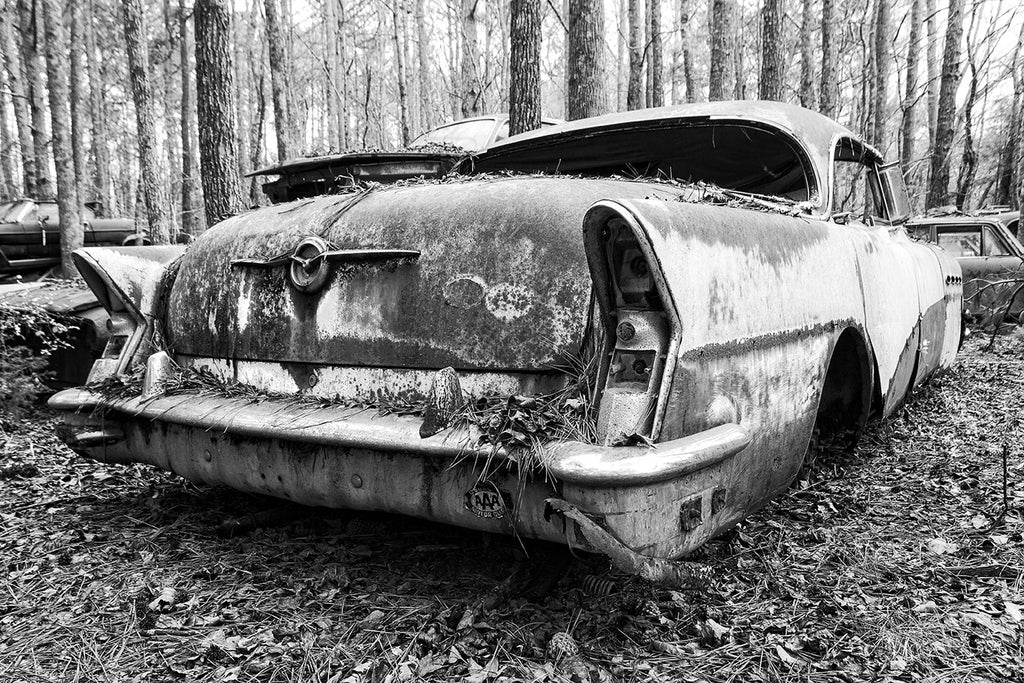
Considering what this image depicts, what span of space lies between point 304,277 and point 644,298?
1230mm

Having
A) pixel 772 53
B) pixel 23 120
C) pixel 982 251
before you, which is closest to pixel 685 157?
pixel 772 53

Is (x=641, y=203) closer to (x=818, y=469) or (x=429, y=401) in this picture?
(x=429, y=401)

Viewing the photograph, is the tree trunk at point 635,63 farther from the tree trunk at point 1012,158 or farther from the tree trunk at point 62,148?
the tree trunk at point 62,148

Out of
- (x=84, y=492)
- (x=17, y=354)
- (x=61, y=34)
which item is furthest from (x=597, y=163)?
(x=61, y=34)

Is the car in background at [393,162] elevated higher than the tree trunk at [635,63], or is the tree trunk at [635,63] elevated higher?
the tree trunk at [635,63]

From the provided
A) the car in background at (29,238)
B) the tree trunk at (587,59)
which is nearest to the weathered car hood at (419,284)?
the tree trunk at (587,59)

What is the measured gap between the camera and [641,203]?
6.05 feet

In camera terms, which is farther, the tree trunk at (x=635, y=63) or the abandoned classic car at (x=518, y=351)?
the tree trunk at (x=635, y=63)

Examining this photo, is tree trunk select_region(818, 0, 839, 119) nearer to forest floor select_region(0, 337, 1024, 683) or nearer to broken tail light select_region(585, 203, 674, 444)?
forest floor select_region(0, 337, 1024, 683)

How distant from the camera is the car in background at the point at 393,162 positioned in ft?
22.1

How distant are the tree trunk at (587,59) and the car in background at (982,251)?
4751mm

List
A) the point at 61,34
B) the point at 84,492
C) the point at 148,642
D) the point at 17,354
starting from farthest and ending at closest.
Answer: the point at 61,34 → the point at 17,354 → the point at 84,492 → the point at 148,642

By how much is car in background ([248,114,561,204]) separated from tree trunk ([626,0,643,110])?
6.68m

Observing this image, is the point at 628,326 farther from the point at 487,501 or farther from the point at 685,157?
the point at 685,157
